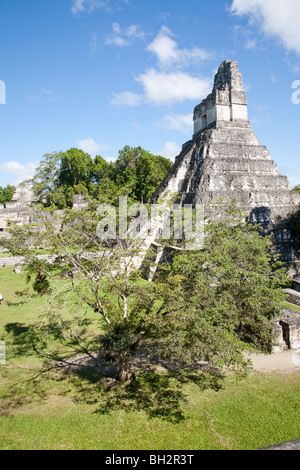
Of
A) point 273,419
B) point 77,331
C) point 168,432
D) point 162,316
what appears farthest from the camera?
point 77,331

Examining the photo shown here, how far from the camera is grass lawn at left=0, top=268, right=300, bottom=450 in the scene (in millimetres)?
5707

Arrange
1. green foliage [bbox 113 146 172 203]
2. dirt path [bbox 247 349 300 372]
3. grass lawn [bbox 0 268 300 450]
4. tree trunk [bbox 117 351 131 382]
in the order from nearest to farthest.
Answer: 1. grass lawn [bbox 0 268 300 450]
2. tree trunk [bbox 117 351 131 382]
3. dirt path [bbox 247 349 300 372]
4. green foliage [bbox 113 146 172 203]

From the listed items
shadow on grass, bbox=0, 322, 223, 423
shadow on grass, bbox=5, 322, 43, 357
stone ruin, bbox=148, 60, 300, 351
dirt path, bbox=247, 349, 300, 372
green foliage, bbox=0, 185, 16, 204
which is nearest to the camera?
shadow on grass, bbox=0, 322, 223, 423

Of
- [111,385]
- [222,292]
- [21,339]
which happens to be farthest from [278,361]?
[21,339]

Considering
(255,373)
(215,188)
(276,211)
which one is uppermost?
(215,188)

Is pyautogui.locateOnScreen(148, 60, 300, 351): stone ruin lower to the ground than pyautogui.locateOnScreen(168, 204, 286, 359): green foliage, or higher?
higher

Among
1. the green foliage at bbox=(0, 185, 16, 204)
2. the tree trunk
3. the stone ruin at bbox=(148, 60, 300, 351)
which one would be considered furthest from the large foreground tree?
the green foliage at bbox=(0, 185, 16, 204)

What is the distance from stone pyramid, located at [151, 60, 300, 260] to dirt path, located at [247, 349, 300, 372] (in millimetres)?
12083

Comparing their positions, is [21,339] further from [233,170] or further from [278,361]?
[233,170]

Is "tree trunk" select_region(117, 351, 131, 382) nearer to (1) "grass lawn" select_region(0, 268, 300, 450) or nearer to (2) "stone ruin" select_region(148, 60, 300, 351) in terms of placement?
(1) "grass lawn" select_region(0, 268, 300, 450)

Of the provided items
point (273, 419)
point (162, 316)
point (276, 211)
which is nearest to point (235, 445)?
point (273, 419)

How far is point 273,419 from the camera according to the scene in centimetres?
634

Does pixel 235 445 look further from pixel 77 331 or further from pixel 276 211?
pixel 276 211

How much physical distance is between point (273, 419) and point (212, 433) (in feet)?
4.91
